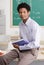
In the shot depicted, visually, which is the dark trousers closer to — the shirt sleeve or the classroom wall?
the shirt sleeve

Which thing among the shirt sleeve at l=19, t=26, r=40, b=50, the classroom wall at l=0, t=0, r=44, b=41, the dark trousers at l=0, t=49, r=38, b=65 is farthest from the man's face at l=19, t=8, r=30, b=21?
the classroom wall at l=0, t=0, r=44, b=41

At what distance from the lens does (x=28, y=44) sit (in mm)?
2508

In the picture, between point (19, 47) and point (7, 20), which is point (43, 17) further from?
point (19, 47)

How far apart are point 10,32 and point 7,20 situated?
0.25m

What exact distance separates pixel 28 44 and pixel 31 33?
0.63 ft

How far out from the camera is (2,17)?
384 cm

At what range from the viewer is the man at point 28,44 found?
253 cm

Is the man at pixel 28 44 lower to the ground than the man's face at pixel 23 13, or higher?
lower

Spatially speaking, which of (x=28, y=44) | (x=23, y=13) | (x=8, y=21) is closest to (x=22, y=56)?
(x=28, y=44)

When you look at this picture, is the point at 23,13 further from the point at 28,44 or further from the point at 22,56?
the point at 22,56

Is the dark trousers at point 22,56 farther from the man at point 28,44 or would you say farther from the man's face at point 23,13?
the man's face at point 23,13

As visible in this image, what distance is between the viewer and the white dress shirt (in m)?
2.53

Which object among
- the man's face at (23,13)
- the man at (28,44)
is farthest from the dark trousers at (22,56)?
the man's face at (23,13)

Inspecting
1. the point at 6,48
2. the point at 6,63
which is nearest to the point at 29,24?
the point at 6,63
